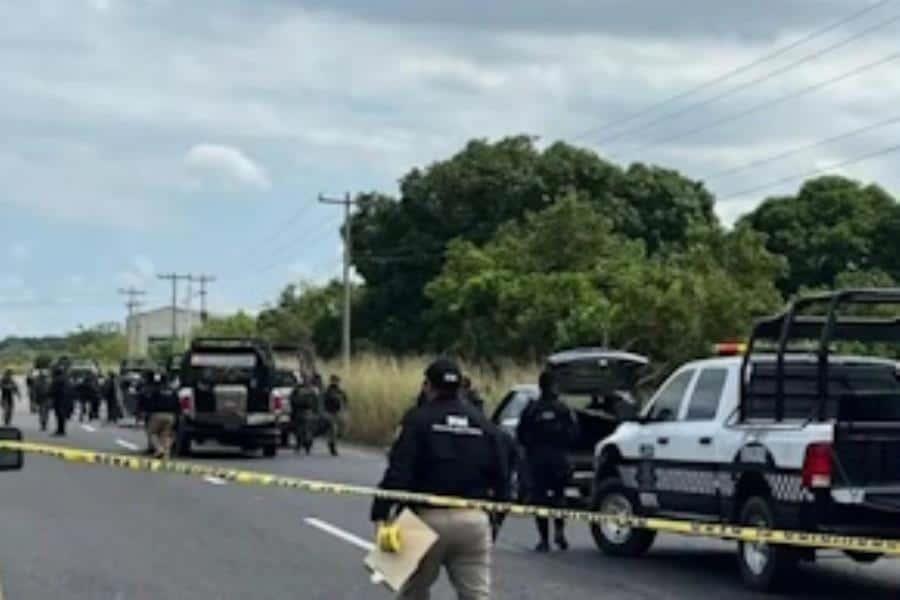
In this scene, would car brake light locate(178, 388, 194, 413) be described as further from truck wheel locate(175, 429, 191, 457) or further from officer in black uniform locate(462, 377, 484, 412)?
officer in black uniform locate(462, 377, 484, 412)

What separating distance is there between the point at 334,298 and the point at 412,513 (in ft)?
247

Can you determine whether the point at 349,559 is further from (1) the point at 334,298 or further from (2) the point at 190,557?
(1) the point at 334,298

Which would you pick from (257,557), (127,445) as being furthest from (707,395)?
(127,445)

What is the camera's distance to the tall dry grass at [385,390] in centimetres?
3941

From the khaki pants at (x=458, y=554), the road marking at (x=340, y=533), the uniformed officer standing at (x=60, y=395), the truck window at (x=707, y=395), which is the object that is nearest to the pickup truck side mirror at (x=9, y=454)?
the khaki pants at (x=458, y=554)

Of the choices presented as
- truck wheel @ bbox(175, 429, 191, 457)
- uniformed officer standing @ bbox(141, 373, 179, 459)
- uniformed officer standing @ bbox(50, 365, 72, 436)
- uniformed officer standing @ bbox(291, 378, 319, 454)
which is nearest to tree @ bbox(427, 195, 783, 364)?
uniformed officer standing @ bbox(291, 378, 319, 454)

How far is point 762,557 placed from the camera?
46.4 feet

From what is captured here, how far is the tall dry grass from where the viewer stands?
39406 mm

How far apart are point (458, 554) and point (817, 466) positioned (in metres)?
4.81

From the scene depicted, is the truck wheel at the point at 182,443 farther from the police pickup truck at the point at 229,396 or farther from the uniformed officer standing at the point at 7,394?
the uniformed officer standing at the point at 7,394

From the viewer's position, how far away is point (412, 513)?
9.09 m

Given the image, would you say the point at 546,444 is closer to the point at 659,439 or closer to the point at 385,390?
the point at 659,439

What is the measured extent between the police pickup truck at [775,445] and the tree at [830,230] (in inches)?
1601

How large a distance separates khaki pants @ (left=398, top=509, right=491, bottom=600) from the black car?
33.2ft
